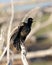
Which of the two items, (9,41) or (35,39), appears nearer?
(9,41)

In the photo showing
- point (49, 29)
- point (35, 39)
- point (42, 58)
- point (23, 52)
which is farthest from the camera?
point (49, 29)

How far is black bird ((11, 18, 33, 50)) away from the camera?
37.2 inches

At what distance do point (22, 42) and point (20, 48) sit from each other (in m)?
0.02

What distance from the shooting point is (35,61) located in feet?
12.8

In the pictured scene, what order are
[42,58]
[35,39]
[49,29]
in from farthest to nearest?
[49,29] < [35,39] < [42,58]

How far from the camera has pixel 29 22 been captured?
987 mm

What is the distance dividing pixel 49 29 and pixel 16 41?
3.89 metres

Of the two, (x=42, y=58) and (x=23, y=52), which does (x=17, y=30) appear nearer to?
(x=23, y=52)

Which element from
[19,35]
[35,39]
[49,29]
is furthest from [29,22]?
[49,29]

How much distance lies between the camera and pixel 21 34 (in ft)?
3.12

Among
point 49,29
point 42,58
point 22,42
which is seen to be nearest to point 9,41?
point 22,42

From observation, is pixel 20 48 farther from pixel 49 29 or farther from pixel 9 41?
pixel 49 29

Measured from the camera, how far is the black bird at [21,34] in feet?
3.10

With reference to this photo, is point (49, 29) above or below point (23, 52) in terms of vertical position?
below
